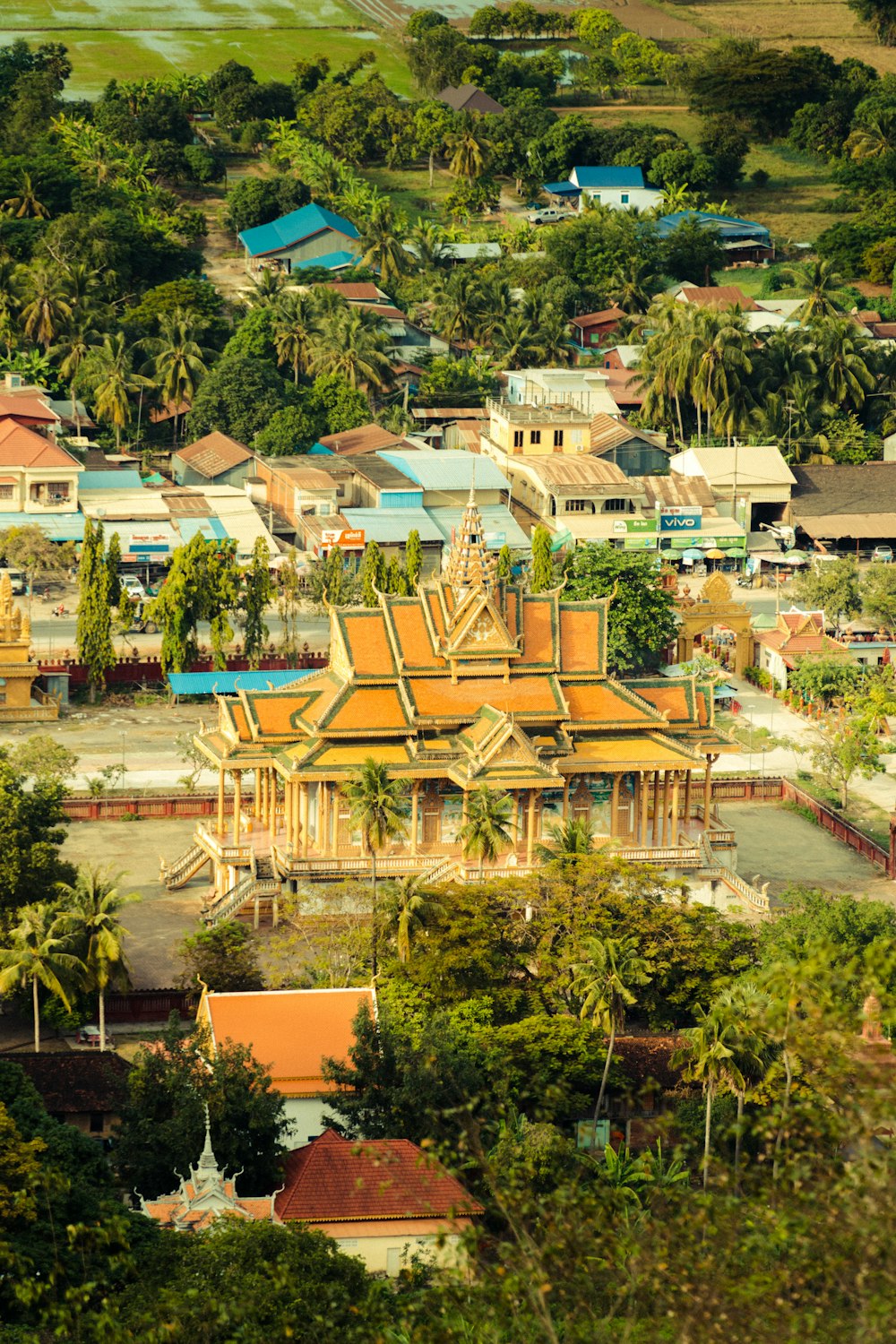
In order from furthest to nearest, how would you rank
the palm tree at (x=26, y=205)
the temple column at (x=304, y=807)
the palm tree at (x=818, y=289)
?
the palm tree at (x=26, y=205) → the palm tree at (x=818, y=289) → the temple column at (x=304, y=807)

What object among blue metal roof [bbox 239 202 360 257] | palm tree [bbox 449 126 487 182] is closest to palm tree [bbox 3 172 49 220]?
blue metal roof [bbox 239 202 360 257]

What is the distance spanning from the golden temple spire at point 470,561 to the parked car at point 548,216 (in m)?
99.3

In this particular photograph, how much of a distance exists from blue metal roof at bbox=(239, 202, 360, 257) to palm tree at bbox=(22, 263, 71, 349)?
2026 centimetres

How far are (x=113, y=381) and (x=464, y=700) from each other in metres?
62.2

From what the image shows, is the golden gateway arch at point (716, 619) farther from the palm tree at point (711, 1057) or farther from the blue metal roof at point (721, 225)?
the blue metal roof at point (721, 225)

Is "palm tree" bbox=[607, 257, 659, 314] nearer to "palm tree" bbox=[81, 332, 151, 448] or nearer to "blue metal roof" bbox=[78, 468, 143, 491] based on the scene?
"palm tree" bbox=[81, 332, 151, 448]

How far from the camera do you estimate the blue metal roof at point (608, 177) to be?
17138 centimetres

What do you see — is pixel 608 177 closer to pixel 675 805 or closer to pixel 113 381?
pixel 113 381

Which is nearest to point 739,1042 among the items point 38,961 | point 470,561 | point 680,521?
point 38,961

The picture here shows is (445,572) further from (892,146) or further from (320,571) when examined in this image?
(892,146)

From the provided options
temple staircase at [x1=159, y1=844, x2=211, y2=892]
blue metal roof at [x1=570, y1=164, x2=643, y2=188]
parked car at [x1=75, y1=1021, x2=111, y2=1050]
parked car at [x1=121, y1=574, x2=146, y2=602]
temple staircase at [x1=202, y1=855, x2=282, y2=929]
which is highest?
blue metal roof at [x1=570, y1=164, x2=643, y2=188]

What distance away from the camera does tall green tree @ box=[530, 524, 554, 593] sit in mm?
99625

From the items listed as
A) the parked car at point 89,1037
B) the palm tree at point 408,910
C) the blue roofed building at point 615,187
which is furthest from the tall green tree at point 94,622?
the blue roofed building at point 615,187

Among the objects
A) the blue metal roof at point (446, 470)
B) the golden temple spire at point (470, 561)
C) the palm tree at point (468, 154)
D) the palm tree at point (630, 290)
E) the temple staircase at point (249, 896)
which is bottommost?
the blue metal roof at point (446, 470)
